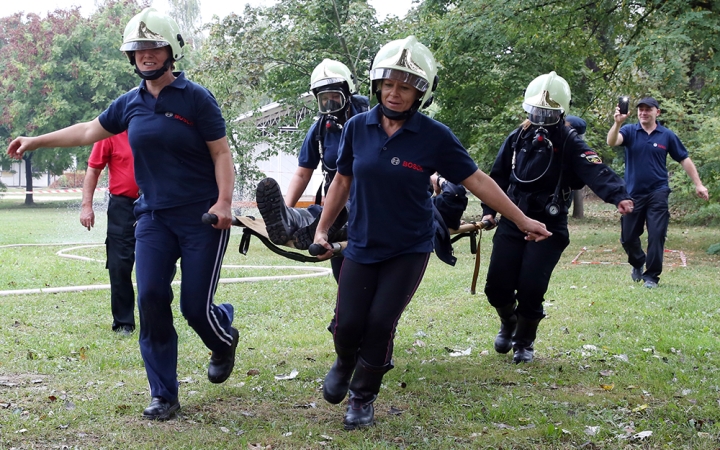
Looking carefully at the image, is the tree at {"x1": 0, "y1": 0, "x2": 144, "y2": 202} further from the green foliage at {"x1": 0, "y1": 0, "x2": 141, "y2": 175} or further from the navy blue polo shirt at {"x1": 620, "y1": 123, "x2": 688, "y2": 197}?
the navy blue polo shirt at {"x1": 620, "y1": 123, "x2": 688, "y2": 197}

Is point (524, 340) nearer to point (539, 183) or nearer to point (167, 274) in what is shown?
point (539, 183)

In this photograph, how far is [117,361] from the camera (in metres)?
6.34

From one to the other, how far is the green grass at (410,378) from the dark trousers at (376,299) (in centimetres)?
52

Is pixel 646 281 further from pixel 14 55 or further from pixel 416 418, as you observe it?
pixel 14 55

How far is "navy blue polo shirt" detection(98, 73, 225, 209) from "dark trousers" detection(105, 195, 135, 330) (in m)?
2.84

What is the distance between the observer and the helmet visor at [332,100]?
19.3 ft

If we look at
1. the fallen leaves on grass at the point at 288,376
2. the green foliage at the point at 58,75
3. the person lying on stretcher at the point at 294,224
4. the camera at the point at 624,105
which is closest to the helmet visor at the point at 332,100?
the person lying on stretcher at the point at 294,224

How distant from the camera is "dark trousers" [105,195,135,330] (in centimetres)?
759

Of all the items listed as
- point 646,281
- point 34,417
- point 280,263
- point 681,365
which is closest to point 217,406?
point 34,417

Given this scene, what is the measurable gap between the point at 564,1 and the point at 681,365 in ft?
37.3

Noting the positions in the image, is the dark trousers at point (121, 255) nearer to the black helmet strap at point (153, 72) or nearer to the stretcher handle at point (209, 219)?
the black helmet strap at point (153, 72)

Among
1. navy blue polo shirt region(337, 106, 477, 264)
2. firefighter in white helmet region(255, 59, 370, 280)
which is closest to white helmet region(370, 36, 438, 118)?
navy blue polo shirt region(337, 106, 477, 264)

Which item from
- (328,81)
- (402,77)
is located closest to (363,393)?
(402,77)

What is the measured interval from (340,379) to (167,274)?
4.06 ft
